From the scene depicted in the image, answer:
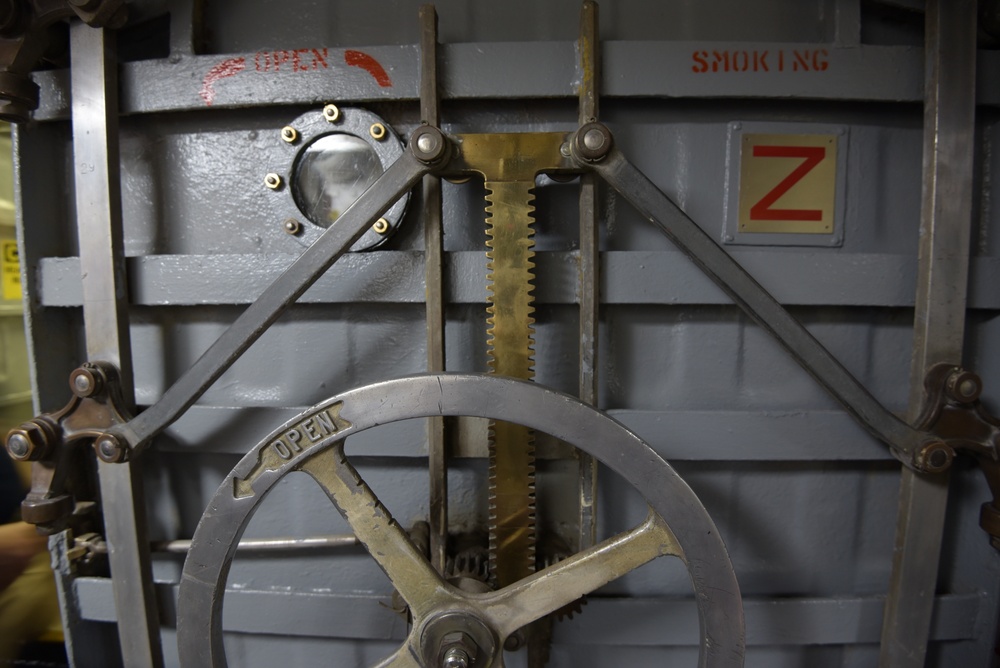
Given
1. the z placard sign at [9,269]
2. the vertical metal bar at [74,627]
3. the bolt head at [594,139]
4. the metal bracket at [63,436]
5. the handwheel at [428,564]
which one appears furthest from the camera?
the z placard sign at [9,269]

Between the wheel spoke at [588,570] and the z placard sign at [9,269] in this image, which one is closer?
the wheel spoke at [588,570]

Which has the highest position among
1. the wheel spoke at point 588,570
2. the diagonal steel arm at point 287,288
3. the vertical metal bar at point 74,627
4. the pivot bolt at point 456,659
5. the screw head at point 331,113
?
the screw head at point 331,113

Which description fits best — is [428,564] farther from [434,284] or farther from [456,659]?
[434,284]

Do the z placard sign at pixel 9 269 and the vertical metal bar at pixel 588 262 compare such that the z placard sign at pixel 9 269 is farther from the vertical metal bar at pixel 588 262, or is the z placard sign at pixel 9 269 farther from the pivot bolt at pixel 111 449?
the vertical metal bar at pixel 588 262

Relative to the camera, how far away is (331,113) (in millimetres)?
930

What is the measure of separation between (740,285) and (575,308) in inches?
12.2

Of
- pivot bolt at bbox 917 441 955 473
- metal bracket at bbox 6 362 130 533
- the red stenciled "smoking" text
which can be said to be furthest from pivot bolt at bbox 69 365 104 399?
pivot bolt at bbox 917 441 955 473

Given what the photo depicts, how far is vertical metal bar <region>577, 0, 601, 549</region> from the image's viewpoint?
88 centimetres

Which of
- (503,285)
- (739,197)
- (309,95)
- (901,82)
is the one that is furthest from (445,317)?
(901,82)

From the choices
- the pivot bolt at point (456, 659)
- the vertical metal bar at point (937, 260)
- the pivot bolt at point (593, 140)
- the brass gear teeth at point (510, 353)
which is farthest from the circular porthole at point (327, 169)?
the vertical metal bar at point (937, 260)

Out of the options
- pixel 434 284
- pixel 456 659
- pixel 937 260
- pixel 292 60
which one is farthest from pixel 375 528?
pixel 937 260

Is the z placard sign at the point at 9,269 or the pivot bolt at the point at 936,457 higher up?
the z placard sign at the point at 9,269

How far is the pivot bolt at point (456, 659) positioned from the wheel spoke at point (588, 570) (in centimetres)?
7

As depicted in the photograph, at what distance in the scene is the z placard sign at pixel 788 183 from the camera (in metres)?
0.95
